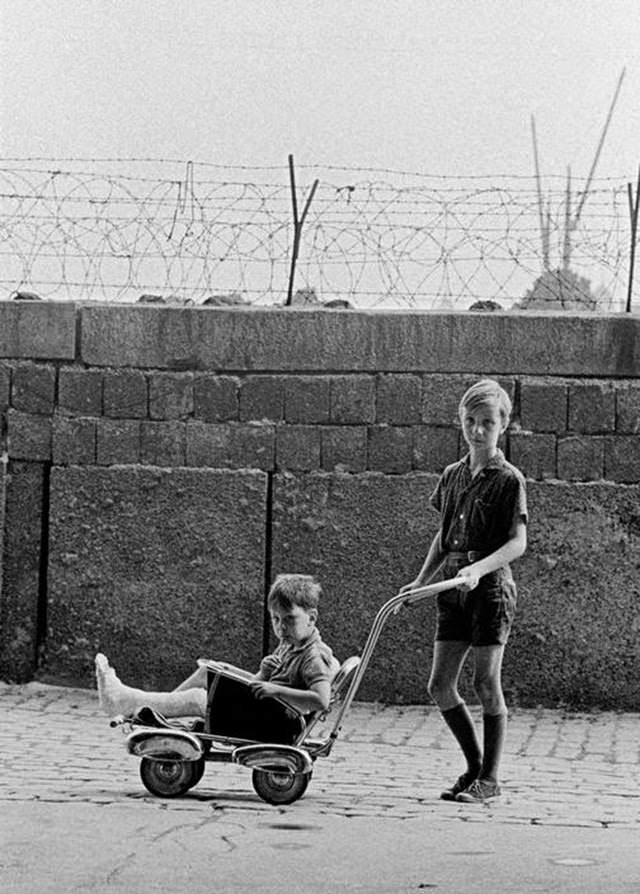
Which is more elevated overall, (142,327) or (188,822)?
(142,327)

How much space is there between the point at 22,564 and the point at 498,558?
4390 mm

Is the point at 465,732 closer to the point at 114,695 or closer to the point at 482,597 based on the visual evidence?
the point at 482,597

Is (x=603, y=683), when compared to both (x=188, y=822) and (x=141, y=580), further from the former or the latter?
(x=188, y=822)

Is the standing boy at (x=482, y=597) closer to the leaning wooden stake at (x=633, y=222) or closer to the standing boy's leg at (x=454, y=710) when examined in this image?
the standing boy's leg at (x=454, y=710)

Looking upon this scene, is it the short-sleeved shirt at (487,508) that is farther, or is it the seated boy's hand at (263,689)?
the short-sleeved shirt at (487,508)

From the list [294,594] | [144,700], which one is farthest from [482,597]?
[144,700]

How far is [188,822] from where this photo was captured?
6520mm

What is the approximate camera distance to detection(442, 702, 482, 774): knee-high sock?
7.28 meters

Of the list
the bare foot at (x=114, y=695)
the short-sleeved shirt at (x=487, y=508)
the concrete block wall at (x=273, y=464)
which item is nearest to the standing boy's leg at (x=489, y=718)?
the short-sleeved shirt at (x=487, y=508)

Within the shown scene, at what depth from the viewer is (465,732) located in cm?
729

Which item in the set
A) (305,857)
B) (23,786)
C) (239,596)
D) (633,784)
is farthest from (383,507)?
(305,857)

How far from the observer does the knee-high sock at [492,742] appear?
725 centimetres

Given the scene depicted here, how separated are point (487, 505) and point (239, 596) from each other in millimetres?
3381

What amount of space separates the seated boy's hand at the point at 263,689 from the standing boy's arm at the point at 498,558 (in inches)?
35.2
